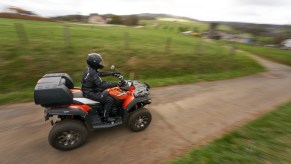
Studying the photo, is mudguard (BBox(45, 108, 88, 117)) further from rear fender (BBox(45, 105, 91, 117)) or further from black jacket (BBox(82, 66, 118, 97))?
black jacket (BBox(82, 66, 118, 97))

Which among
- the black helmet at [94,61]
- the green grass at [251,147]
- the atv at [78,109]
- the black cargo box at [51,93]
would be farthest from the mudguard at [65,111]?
the green grass at [251,147]

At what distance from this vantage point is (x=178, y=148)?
15.5 feet

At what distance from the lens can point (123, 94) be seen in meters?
5.09

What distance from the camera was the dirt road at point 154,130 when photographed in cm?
434

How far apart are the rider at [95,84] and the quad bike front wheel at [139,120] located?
664 millimetres

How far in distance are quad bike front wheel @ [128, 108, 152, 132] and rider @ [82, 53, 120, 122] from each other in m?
0.66

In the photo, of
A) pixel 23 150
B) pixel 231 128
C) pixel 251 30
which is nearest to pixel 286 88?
pixel 231 128

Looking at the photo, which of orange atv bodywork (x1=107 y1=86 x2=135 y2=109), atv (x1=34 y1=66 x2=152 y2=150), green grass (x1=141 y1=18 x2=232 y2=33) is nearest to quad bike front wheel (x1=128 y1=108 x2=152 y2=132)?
atv (x1=34 y1=66 x2=152 y2=150)

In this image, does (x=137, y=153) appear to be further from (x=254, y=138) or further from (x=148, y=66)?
(x=148, y=66)

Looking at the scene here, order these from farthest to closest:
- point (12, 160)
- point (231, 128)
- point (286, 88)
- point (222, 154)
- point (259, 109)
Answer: point (286, 88), point (259, 109), point (231, 128), point (222, 154), point (12, 160)

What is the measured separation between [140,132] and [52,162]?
7.32 feet

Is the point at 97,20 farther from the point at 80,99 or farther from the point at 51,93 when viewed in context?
the point at 51,93

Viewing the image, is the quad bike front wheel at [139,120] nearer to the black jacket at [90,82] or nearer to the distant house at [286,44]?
the black jacket at [90,82]

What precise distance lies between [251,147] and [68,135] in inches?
172
